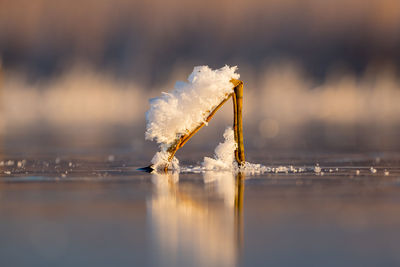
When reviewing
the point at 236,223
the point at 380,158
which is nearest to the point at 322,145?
the point at 380,158

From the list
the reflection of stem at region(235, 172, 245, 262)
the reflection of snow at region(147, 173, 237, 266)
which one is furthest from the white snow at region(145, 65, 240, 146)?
the reflection of snow at region(147, 173, 237, 266)

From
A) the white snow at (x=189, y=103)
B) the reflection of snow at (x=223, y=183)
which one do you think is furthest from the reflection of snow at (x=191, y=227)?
the white snow at (x=189, y=103)

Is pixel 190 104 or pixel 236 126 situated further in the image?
pixel 236 126

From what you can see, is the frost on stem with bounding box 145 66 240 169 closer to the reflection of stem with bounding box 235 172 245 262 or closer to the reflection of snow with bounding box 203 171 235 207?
the reflection of snow with bounding box 203 171 235 207

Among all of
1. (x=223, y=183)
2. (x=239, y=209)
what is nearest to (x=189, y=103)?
(x=223, y=183)

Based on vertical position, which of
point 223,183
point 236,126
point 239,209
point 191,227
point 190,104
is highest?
point 190,104

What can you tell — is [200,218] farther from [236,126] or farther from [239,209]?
[236,126]

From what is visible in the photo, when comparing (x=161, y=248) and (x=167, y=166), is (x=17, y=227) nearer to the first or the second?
(x=161, y=248)
